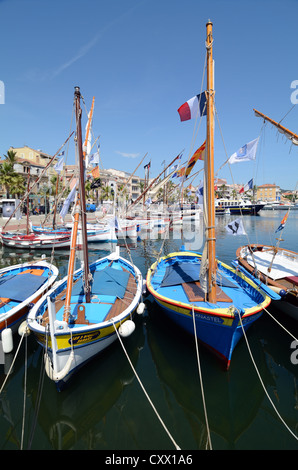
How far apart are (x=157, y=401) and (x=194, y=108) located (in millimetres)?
11490

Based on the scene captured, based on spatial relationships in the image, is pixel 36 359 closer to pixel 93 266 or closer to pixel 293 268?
pixel 93 266

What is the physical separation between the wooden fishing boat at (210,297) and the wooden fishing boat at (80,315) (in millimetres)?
1838

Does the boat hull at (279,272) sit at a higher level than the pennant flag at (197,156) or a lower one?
lower

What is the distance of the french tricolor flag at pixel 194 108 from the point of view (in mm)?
9102

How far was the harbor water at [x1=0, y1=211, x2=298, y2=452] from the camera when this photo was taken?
572cm

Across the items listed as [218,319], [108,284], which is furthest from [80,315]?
[218,319]

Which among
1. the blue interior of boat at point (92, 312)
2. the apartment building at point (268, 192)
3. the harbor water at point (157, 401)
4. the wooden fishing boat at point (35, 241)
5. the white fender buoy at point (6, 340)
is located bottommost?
the harbor water at point (157, 401)

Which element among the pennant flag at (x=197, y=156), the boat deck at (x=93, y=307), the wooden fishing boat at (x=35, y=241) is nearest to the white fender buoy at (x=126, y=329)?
the boat deck at (x=93, y=307)

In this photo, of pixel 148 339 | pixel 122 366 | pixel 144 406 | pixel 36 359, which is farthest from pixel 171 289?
pixel 36 359

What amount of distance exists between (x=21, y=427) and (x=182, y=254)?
1216 cm

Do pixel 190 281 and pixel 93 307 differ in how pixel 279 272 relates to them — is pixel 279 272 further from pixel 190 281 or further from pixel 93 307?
pixel 93 307

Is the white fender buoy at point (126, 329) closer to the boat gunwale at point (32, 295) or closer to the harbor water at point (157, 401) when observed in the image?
the harbor water at point (157, 401)

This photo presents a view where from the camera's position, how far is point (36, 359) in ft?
28.5

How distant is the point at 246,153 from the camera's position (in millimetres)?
11008
